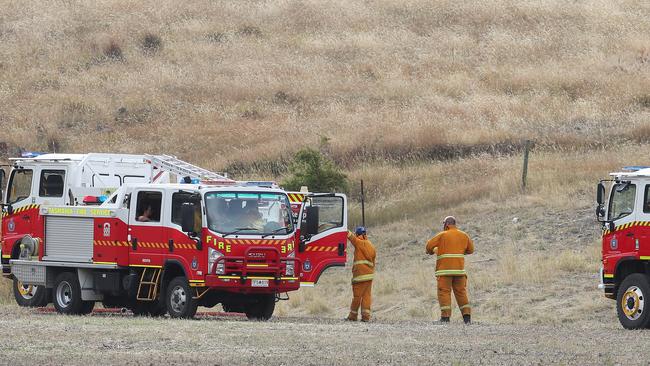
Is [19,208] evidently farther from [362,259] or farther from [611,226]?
[611,226]

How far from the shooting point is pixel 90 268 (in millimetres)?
21984

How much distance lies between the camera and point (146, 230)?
21.0 metres

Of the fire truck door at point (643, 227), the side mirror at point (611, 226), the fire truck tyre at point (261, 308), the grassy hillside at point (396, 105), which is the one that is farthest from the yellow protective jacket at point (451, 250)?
the grassy hillside at point (396, 105)

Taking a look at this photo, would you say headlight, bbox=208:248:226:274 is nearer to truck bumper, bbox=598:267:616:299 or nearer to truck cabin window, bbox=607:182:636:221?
truck bumper, bbox=598:267:616:299

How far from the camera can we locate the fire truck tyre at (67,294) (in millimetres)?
22036

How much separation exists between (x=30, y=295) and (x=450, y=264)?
8823 mm

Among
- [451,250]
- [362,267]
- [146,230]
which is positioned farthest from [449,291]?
[146,230]

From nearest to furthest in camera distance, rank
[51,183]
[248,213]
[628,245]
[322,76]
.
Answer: [628,245] < [248,213] < [51,183] < [322,76]

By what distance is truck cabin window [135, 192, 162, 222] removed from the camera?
21000 mm

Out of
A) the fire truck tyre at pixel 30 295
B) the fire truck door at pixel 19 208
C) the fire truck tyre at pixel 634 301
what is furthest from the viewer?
the fire truck door at pixel 19 208

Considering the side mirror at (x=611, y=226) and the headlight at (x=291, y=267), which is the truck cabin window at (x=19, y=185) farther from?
the side mirror at (x=611, y=226)

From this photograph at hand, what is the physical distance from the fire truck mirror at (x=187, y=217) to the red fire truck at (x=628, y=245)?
6344mm

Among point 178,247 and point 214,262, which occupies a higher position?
point 178,247

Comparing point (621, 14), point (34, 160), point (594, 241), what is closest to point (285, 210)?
point (34, 160)
